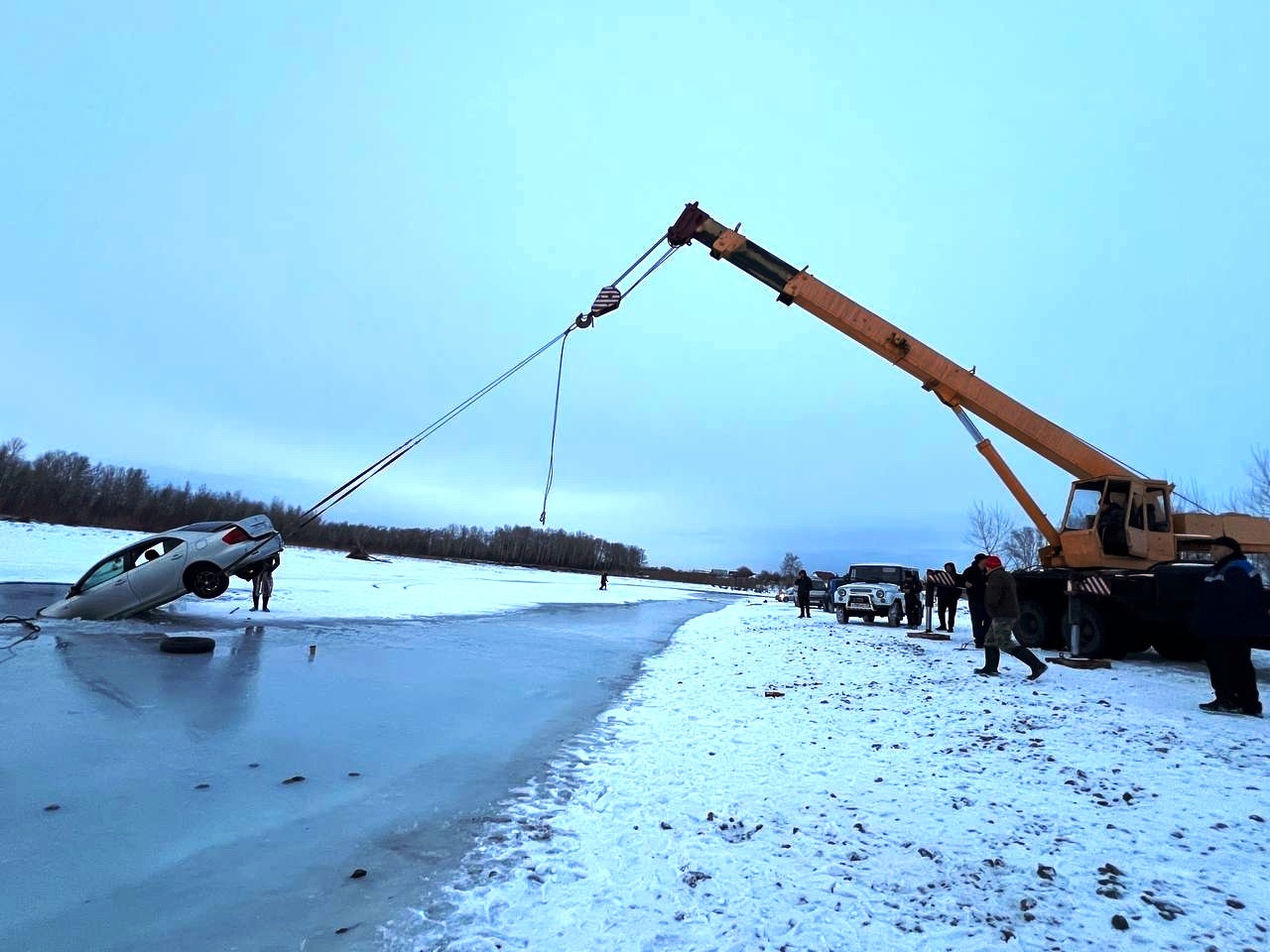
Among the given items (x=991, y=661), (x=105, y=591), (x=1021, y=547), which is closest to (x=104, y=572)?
(x=105, y=591)

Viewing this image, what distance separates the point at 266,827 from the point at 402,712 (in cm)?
299

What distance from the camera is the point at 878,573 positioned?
72.2 feet

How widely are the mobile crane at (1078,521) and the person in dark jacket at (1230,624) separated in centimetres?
326

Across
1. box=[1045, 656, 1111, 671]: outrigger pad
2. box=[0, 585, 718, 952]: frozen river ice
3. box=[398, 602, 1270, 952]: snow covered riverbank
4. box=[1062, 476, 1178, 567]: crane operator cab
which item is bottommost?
box=[0, 585, 718, 952]: frozen river ice

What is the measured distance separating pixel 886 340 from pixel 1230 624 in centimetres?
889

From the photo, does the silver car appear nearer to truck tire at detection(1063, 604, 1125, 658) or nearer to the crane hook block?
the crane hook block

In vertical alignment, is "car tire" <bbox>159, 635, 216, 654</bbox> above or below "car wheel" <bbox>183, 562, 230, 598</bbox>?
below

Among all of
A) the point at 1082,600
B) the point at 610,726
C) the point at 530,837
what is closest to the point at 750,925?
the point at 530,837

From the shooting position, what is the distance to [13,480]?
240ft

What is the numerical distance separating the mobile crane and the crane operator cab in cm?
2

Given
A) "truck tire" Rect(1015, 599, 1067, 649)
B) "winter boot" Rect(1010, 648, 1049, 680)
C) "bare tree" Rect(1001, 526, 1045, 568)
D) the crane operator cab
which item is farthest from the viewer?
"bare tree" Rect(1001, 526, 1045, 568)

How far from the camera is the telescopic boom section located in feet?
44.1

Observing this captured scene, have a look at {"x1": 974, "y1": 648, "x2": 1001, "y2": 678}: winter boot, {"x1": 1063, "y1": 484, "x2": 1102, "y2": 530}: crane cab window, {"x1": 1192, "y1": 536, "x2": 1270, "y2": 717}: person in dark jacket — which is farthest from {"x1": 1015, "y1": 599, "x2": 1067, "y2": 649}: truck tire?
{"x1": 1192, "y1": 536, "x2": 1270, "y2": 717}: person in dark jacket

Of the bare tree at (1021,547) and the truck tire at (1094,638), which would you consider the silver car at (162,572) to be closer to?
the truck tire at (1094,638)
